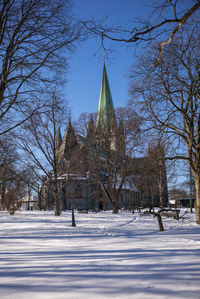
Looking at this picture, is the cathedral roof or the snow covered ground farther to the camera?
the cathedral roof

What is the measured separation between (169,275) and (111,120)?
2573cm

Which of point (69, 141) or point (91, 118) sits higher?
point (91, 118)

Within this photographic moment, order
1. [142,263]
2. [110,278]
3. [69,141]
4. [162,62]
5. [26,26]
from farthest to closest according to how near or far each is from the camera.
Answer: [69,141]
[162,62]
[26,26]
[142,263]
[110,278]

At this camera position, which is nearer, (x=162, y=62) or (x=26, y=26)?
(x=26, y=26)

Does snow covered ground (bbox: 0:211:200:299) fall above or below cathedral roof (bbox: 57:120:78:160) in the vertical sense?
below

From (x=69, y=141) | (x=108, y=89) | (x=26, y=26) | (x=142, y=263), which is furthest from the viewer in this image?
(x=108, y=89)

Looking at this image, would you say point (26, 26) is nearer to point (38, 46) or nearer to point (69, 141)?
point (38, 46)

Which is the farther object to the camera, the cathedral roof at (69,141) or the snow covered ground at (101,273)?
the cathedral roof at (69,141)

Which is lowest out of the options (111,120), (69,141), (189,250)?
(189,250)

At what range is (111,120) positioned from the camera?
29000mm

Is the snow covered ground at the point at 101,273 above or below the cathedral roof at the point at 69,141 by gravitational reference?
below

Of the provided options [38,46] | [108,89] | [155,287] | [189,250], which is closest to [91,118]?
[38,46]

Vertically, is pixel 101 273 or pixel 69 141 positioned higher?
pixel 69 141

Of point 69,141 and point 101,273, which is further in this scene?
point 69,141
